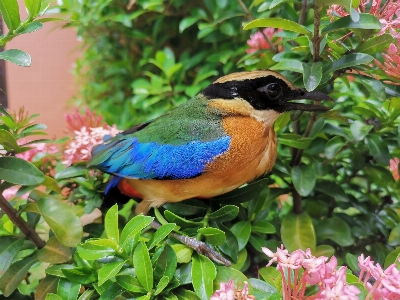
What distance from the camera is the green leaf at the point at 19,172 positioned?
63 cm

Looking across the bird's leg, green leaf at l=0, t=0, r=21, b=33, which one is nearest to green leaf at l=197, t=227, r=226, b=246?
the bird's leg

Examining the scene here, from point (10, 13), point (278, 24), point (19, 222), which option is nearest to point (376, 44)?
point (278, 24)

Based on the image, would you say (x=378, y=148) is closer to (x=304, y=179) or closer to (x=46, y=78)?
(x=304, y=179)

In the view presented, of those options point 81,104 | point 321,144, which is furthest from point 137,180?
point 81,104

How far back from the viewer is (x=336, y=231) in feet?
2.53

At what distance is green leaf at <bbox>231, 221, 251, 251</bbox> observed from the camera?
662 mm

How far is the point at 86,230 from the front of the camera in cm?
78

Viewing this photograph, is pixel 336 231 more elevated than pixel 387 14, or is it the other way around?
pixel 387 14

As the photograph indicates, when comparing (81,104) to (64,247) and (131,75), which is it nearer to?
(131,75)

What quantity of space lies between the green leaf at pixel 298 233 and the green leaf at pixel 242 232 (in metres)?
0.10

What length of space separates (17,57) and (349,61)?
53cm

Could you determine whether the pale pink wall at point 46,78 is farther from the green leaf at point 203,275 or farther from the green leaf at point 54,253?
the green leaf at point 203,275

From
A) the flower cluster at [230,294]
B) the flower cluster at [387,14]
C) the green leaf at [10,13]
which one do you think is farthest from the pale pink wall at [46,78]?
the flower cluster at [230,294]

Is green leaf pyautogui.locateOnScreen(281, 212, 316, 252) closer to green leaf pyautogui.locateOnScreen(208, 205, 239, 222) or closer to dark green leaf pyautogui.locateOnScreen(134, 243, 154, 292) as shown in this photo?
green leaf pyautogui.locateOnScreen(208, 205, 239, 222)
